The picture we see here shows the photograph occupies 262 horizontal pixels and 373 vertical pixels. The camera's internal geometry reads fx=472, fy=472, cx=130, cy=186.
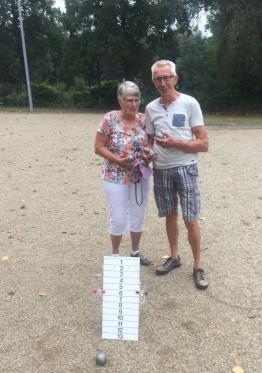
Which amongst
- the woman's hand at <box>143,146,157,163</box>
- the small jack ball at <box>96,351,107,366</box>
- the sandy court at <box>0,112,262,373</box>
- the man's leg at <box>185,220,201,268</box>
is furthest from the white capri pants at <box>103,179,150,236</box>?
the small jack ball at <box>96,351,107,366</box>

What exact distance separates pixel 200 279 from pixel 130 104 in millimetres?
1586

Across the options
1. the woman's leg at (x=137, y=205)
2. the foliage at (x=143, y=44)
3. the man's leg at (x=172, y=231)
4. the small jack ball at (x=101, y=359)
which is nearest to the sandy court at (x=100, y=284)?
the small jack ball at (x=101, y=359)

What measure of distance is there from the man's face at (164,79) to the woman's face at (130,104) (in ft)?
0.65

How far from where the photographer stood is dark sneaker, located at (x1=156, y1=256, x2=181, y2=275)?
166 inches

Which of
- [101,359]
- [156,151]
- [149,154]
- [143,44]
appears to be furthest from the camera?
[143,44]

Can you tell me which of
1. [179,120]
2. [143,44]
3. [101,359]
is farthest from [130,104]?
[143,44]

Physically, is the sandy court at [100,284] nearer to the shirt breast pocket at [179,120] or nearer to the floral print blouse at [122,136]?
the floral print blouse at [122,136]

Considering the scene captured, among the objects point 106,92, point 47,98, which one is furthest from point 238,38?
point 47,98

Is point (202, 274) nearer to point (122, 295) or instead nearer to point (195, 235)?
point (195, 235)

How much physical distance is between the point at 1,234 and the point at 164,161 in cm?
252

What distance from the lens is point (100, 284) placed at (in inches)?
162

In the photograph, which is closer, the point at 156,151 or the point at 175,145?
the point at 175,145

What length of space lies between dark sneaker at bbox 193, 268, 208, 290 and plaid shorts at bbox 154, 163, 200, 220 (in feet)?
1.67

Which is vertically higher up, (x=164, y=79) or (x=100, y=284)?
(x=164, y=79)
